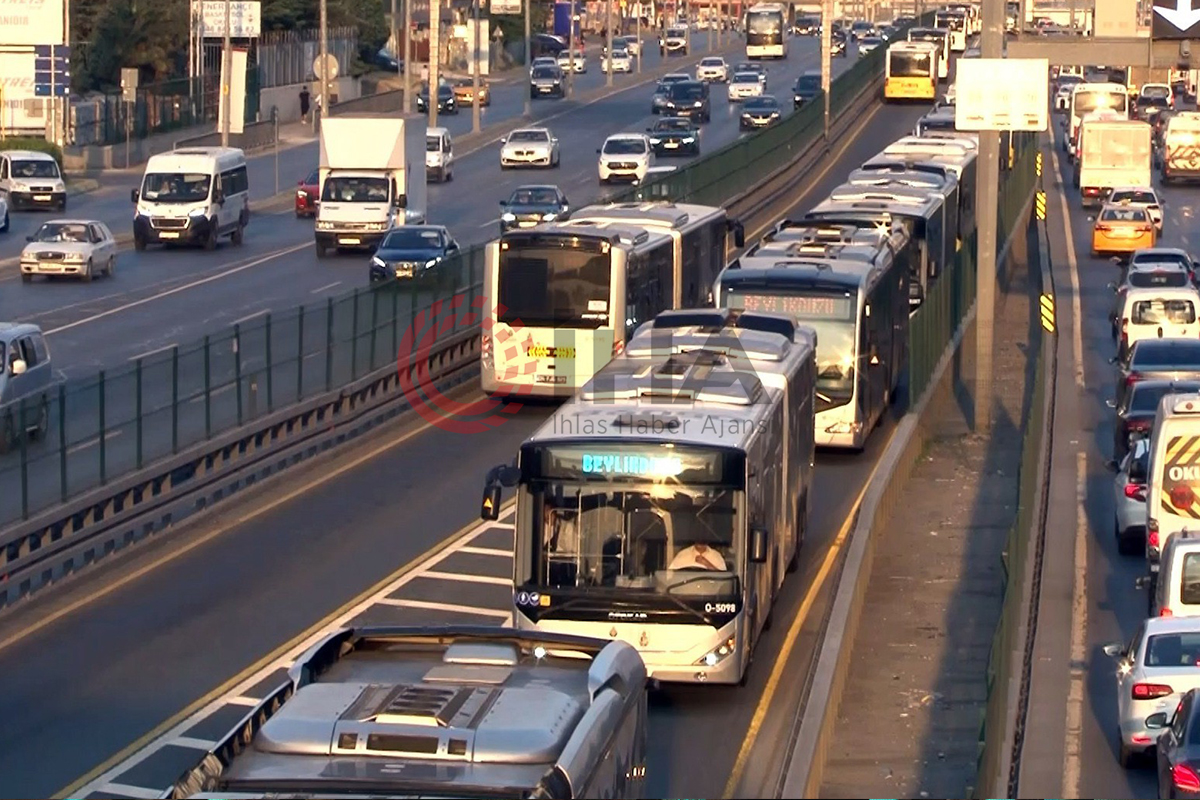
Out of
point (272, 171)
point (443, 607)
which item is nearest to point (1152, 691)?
point (443, 607)

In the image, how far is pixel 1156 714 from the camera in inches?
629

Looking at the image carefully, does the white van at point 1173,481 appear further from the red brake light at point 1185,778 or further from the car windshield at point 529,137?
the car windshield at point 529,137

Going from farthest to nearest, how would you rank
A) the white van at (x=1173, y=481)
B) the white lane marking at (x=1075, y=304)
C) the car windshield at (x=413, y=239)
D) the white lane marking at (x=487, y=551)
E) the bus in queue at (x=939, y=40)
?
1. the bus in queue at (x=939, y=40)
2. the car windshield at (x=413, y=239)
3. the white lane marking at (x=1075, y=304)
4. the white van at (x=1173, y=481)
5. the white lane marking at (x=487, y=551)

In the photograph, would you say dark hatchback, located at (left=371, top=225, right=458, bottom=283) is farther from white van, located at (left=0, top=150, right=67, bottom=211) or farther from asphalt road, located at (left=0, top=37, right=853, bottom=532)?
white van, located at (left=0, top=150, right=67, bottom=211)

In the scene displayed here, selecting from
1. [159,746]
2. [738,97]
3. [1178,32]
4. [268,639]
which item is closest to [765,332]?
[268,639]

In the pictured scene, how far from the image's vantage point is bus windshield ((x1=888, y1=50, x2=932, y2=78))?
87.5 meters

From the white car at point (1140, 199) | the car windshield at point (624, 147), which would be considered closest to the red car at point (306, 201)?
the car windshield at point (624, 147)

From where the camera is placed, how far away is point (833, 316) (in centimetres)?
2695

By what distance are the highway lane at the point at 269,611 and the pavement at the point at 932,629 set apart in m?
0.60

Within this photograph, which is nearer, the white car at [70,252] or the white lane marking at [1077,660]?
the white lane marking at [1077,660]

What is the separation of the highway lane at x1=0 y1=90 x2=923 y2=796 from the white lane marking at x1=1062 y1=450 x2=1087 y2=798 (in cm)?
223

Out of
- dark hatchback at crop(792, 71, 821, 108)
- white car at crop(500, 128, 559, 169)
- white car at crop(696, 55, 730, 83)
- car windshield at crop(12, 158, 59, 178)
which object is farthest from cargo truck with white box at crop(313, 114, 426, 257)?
white car at crop(696, 55, 730, 83)

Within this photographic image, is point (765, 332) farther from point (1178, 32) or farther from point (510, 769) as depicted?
point (1178, 32)

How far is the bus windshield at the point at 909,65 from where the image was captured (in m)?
87.5
